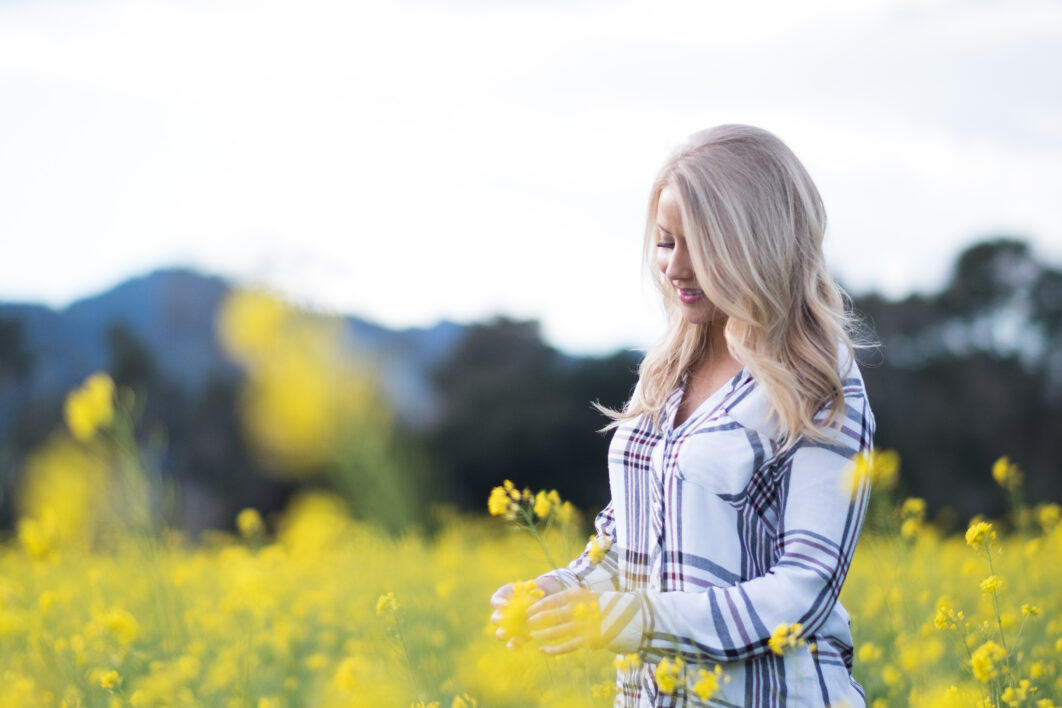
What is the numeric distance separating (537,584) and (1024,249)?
17.9m

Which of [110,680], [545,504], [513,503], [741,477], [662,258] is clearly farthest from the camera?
[110,680]

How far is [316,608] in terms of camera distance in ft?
14.5

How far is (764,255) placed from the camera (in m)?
1.51

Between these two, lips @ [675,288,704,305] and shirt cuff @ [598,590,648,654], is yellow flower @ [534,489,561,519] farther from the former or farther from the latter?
lips @ [675,288,704,305]

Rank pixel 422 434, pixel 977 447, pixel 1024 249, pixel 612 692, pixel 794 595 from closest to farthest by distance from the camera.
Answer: pixel 794 595, pixel 612 692, pixel 422 434, pixel 977 447, pixel 1024 249

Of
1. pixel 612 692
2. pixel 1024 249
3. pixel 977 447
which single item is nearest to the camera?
pixel 612 692

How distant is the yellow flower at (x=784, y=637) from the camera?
1.27 meters

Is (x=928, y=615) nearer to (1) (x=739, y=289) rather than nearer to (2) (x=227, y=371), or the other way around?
(1) (x=739, y=289)

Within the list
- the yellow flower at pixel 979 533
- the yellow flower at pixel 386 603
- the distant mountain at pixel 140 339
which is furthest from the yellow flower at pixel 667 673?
the distant mountain at pixel 140 339

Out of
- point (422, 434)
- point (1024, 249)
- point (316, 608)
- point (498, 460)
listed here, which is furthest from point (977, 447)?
point (316, 608)

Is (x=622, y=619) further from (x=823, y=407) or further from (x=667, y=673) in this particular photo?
(x=823, y=407)

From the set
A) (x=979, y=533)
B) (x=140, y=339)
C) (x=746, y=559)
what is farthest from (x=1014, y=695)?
(x=140, y=339)

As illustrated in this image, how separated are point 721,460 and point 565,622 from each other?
0.36 m

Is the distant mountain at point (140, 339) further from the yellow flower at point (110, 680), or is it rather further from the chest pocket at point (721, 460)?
the chest pocket at point (721, 460)
